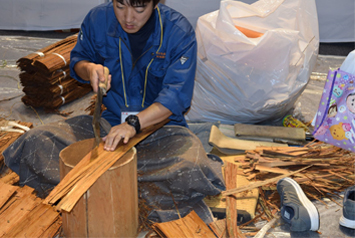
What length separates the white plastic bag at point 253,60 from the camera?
3.02 metres

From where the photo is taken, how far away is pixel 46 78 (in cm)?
341

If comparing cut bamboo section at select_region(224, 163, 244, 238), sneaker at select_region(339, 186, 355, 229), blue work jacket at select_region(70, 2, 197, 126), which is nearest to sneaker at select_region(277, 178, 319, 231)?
sneaker at select_region(339, 186, 355, 229)

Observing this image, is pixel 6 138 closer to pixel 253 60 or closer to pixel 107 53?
pixel 107 53

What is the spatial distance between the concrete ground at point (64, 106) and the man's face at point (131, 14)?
1322mm

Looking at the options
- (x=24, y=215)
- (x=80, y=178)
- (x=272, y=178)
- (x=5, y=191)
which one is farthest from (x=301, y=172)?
(x=5, y=191)

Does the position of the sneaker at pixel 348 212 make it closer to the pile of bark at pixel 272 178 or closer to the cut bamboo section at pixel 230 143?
the pile of bark at pixel 272 178

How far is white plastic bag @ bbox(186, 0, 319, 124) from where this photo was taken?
3.02 m

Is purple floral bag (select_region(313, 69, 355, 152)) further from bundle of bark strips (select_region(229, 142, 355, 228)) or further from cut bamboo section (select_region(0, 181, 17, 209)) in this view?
cut bamboo section (select_region(0, 181, 17, 209))

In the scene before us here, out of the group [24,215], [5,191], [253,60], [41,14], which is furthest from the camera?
[41,14]

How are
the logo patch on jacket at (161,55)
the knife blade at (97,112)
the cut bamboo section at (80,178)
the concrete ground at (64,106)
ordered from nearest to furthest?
1. the cut bamboo section at (80,178)
2. the knife blade at (97,112)
3. the concrete ground at (64,106)
4. the logo patch on jacket at (161,55)

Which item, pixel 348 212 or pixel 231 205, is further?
pixel 231 205

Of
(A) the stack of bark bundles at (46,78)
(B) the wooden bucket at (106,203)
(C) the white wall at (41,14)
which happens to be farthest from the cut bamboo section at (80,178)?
(C) the white wall at (41,14)

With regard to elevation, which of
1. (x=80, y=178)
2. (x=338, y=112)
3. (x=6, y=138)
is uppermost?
(x=80, y=178)

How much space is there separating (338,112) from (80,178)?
6.46 feet
